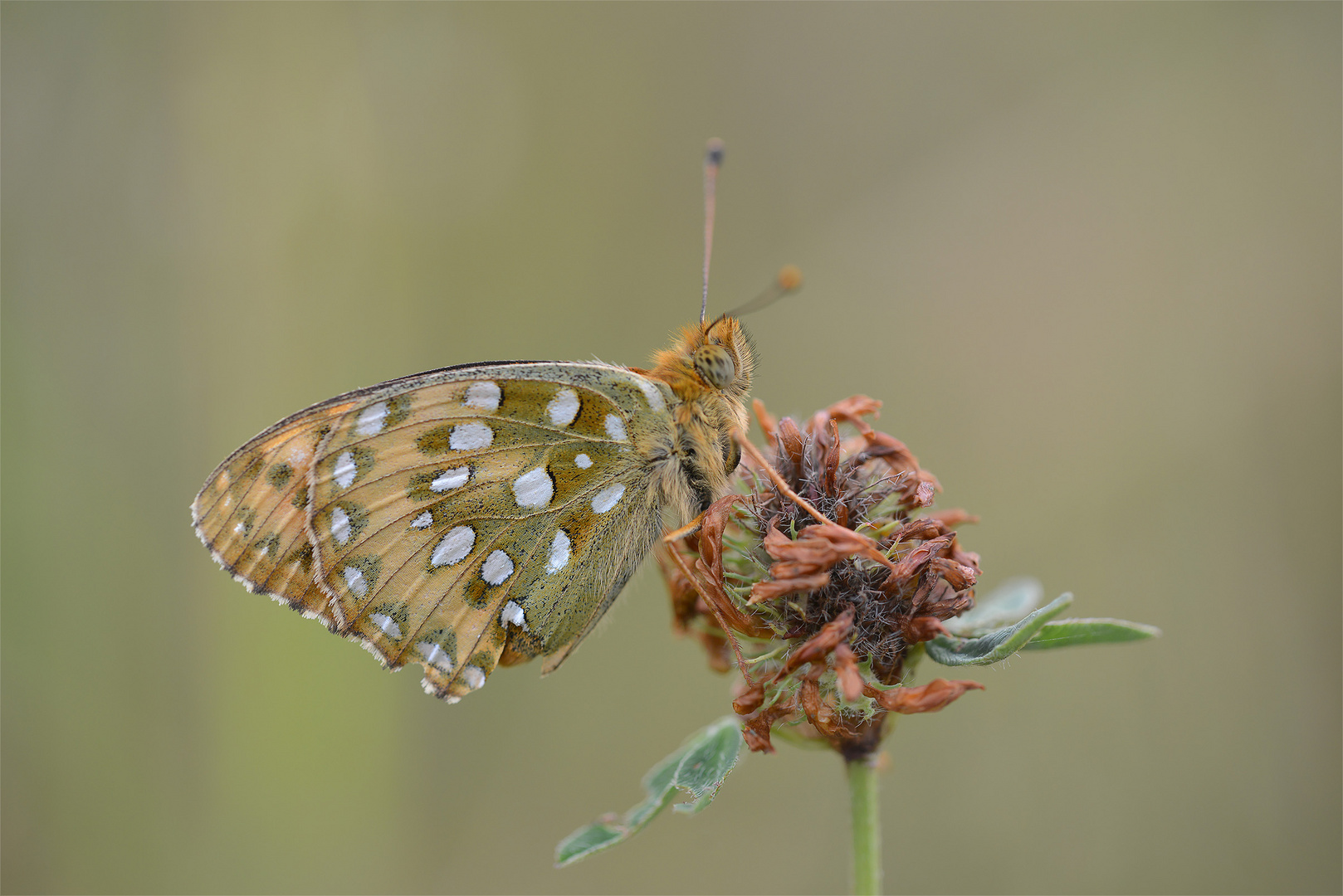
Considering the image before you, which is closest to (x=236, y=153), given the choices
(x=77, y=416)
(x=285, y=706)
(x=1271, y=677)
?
(x=77, y=416)

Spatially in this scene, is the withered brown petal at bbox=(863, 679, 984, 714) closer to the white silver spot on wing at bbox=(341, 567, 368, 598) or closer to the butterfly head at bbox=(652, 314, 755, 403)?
the butterfly head at bbox=(652, 314, 755, 403)

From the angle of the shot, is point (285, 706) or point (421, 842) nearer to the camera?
point (285, 706)

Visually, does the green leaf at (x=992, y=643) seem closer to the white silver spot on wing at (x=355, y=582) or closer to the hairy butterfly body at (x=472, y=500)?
the hairy butterfly body at (x=472, y=500)

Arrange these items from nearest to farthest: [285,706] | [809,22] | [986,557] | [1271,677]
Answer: [285,706]
[1271,677]
[986,557]
[809,22]

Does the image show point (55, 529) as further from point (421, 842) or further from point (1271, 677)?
point (1271, 677)

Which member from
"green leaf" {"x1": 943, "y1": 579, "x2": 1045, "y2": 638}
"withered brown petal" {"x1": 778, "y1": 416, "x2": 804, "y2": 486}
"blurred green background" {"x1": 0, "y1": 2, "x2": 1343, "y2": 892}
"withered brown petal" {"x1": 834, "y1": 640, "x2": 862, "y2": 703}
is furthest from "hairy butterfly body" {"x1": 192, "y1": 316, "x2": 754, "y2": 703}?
"blurred green background" {"x1": 0, "y1": 2, "x2": 1343, "y2": 892}

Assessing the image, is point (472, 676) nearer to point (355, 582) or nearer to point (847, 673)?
point (355, 582)

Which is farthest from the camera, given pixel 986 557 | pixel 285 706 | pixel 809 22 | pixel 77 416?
pixel 809 22
